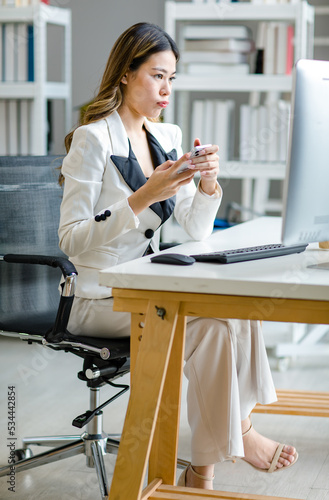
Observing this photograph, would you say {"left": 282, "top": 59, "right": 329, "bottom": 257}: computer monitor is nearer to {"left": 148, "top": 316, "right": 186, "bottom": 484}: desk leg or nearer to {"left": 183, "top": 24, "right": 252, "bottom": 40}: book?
{"left": 148, "top": 316, "right": 186, "bottom": 484}: desk leg

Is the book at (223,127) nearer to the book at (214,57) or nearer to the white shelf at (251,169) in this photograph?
the white shelf at (251,169)

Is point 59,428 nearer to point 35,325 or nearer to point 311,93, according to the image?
point 35,325

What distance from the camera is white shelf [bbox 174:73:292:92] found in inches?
123

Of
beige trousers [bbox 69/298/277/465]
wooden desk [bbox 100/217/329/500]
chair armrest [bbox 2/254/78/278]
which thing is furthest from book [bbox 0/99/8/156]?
wooden desk [bbox 100/217/329/500]

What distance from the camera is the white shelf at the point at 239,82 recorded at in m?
3.12

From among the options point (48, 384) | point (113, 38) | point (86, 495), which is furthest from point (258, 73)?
point (86, 495)

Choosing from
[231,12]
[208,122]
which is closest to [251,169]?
[208,122]

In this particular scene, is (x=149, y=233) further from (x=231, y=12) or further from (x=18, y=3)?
(x=18, y=3)

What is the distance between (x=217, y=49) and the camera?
123 inches

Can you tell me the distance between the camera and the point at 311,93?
51.4 inches

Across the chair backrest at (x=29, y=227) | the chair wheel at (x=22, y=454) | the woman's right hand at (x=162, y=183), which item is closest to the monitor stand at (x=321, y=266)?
the woman's right hand at (x=162, y=183)

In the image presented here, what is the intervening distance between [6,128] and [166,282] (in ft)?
8.58

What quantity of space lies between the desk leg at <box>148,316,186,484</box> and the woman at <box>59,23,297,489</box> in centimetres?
9

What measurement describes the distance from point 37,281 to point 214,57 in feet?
4.98
